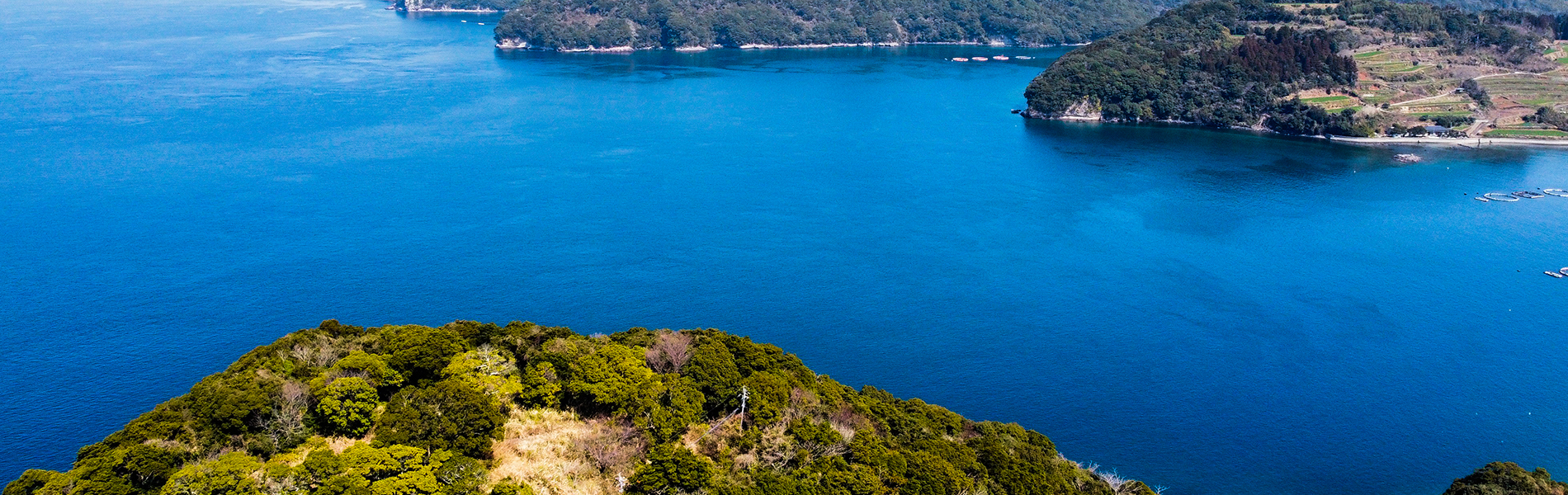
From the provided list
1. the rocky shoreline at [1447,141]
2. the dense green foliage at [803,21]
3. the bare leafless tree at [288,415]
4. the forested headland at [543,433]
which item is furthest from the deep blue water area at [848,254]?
the dense green foliage at [803,21]

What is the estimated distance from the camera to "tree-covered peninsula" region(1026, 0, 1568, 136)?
105 metres

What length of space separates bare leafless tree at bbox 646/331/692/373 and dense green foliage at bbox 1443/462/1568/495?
2687 cm

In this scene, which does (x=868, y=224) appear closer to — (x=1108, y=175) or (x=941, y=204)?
(x=941, y=204)

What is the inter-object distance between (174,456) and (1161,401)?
38.7 m

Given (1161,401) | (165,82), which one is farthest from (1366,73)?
(165,82)

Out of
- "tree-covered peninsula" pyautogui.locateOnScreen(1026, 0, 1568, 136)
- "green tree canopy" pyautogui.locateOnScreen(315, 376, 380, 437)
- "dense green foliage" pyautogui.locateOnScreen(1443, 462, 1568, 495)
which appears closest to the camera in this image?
"green tree canopy" pyautogui.locateOnScreen(315, 376, 380, 437)

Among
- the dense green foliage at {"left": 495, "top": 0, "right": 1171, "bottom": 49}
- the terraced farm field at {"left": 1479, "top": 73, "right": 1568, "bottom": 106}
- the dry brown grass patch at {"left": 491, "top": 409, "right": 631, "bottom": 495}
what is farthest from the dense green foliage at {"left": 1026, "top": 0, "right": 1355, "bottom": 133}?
the dry brown grass patch at {"left": 491, "top": 409, "right": 631, "bottom": 495}

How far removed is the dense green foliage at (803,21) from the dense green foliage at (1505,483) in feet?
464

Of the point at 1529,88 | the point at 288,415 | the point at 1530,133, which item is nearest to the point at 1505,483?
the point at 288,415

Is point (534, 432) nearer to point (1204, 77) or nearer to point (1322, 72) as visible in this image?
point (1204, 77)

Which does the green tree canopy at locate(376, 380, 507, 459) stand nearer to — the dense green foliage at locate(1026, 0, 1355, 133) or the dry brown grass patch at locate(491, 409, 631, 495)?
the dry brown grass patch at locate(491, 409, 631, 495)

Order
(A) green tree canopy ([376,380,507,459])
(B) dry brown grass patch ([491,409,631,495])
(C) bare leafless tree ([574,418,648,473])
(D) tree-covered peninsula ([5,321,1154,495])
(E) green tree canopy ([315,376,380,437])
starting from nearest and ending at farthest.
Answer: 1. (D) tree-covered peninsula ([5,321,1154,495])
2. (B) dry brown grass patch ([491,409,631,495])
3. (A) green tree canopy ([376,380,507,459])
4. (C) bare leafless tree ([574,418,648,473])
5. (E) green tree canopy ([315,376,380,437])

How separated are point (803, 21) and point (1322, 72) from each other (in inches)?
3473

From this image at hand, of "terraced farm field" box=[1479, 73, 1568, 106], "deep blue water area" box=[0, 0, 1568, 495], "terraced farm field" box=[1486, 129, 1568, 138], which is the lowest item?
"deep blue water area" box=[0, 0, 1568, 495]
